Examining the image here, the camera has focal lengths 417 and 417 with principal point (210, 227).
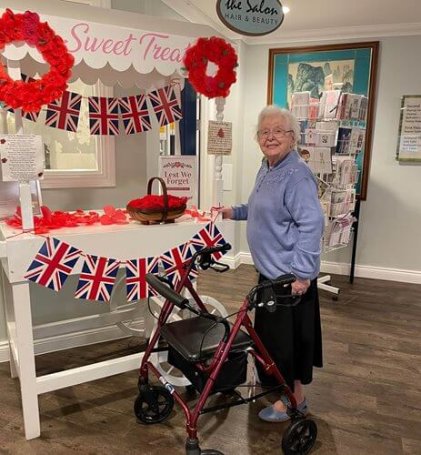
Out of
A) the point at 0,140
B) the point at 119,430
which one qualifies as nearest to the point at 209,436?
the point at 119,430

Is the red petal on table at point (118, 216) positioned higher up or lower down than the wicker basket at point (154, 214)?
lower down

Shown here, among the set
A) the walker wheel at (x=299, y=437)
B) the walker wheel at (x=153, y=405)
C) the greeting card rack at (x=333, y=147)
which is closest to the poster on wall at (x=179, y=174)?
the walker wheel at (x=153, y=405)

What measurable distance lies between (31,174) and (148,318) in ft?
4.45

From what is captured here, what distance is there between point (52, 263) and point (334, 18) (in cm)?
322

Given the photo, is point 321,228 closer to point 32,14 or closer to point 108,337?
point 32,14

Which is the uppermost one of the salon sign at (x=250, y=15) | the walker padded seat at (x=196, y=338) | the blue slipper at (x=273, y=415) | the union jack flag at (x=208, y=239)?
the salon sign at (x=250, y=15)

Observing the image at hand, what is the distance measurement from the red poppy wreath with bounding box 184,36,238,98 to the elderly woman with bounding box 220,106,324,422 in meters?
0.34

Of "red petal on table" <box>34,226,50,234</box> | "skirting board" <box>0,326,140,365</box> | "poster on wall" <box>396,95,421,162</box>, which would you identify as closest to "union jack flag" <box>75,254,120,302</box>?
"red petal on table" <box>34,226,50,234</box>

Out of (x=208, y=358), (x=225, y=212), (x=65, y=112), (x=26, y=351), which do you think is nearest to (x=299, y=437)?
(x=208, y=358)

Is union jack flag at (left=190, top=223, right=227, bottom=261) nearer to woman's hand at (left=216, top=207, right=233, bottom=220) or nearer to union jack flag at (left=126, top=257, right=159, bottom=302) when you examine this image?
woman's hand at (left=216, top=207, right=233, bottom=220)

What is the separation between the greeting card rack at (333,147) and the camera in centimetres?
353

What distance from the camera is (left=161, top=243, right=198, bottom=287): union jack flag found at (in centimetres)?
208

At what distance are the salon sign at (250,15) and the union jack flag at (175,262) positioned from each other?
44.5 inches

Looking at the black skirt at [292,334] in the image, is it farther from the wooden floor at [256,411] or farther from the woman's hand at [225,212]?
the woman's hand at [225,212]
